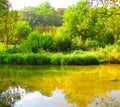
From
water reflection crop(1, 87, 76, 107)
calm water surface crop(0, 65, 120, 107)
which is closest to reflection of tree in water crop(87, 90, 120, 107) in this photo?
calm water surface crop(0, 65, 120, 107)

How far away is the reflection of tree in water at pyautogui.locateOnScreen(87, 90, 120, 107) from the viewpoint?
393 inches

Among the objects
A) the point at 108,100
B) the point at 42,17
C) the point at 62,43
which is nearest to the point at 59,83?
the point at 108,100

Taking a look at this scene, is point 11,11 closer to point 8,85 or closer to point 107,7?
point 8,85

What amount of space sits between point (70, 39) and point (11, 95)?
19.4 meters

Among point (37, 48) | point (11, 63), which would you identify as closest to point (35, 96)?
point (11, 63)

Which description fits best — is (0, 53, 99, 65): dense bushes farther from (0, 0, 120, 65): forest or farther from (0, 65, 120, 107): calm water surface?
(0, 65, 120, 107): calm water surface

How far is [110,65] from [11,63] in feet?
24.7

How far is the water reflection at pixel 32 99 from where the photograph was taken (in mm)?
10580

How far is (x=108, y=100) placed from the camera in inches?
426

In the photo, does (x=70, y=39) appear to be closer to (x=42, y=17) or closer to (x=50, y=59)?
(x=50, y=59)

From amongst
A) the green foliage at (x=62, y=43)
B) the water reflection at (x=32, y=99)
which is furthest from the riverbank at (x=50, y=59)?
the water reflection at (x=32, y=99)

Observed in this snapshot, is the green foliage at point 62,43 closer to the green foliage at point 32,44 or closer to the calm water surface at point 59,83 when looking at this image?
the green foliage at point 32,44

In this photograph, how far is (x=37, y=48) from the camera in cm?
2661

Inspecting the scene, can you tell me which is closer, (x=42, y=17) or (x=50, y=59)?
(x=50, y=59)
